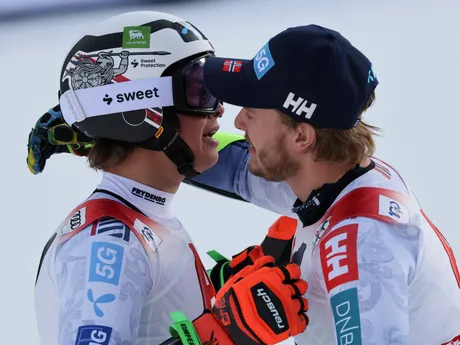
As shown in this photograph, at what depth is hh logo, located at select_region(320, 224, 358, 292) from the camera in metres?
2.57

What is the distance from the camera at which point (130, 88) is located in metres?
3.09

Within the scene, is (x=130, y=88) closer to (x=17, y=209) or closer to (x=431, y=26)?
(x=17, y=209)

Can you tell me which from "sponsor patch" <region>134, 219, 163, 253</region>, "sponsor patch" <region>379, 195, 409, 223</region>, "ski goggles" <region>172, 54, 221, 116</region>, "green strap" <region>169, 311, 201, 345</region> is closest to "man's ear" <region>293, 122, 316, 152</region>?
"sponsor patch" <region>379, 195, 409, 223</region>

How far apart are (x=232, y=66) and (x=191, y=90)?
0.23 metres

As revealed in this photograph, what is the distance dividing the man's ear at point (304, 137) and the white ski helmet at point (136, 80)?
468 millimetres

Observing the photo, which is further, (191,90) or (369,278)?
(191,90)

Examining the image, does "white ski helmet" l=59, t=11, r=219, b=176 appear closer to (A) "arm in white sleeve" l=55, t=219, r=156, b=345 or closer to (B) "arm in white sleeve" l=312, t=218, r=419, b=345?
(A) "arm in white sleeve" l=55, t=219, r=156, b=345

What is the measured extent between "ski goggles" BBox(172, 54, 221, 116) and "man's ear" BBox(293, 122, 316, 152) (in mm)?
452

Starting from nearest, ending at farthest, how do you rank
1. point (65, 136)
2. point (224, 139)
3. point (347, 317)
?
1. point (347, 317)
2. point (65, 136)
3. point (224, 139)

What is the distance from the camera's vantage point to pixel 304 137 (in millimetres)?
2875

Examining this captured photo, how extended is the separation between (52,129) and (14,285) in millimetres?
1474

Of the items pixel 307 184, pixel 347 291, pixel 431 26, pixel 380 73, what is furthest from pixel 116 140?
pixel 431 26

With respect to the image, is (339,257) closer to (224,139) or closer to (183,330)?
(183,330)

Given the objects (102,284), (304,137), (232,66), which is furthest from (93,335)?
(232,66)
